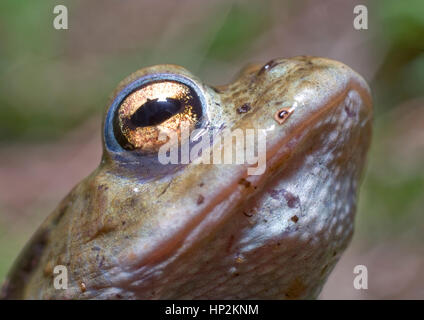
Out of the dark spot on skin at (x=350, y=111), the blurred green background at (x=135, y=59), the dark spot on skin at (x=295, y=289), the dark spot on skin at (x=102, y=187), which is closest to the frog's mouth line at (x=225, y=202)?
the dark spot on skin at (x=350, y=111)

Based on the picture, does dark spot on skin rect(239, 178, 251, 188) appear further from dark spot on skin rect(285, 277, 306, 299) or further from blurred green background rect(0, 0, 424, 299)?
blurred green background rect(0, 0, 424, 299)

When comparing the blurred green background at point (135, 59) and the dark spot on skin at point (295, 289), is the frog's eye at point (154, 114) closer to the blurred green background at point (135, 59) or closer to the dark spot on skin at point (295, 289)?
the dark spot on skin at point (295, 289)

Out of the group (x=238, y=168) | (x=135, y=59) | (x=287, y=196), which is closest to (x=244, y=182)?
(x=238, y=168)

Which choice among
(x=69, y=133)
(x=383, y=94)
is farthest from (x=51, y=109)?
(x=383, y=94)

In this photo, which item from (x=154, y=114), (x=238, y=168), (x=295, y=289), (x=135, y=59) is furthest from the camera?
(x=135, y=59)

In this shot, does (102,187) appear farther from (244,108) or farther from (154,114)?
(244,108)
